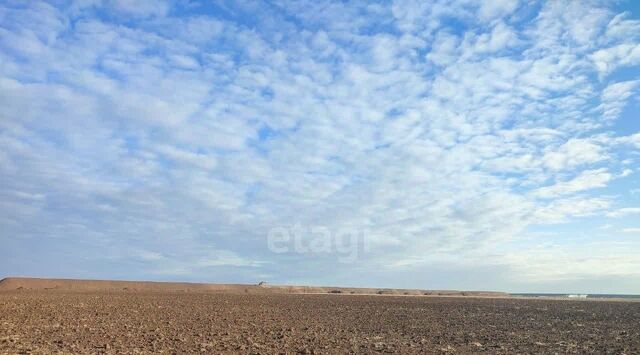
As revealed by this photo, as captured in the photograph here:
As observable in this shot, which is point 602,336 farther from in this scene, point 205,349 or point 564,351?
point 205,349

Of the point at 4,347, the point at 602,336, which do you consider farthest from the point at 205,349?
the point at 602,336

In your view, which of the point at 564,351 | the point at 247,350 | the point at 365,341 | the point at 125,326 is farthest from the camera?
the point at 125,326

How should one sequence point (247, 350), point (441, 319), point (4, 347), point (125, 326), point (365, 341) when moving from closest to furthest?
point (4, 347), point (247, 350), point (365, 341), point (125, 326), point (441, 319)

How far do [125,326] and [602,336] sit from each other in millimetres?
19691

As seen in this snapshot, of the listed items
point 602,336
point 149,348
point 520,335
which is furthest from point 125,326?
point 602,336

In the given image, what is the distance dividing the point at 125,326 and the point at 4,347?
6650mm

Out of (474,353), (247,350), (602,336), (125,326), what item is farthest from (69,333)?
(602,336)

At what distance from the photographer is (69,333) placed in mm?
18609

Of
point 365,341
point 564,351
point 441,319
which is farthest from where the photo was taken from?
point 441,319

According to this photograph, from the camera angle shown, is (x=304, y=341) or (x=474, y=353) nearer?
(x=474, y=353)

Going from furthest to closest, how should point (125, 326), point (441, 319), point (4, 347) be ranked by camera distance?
point (441, 319)
point (125, 326)
point (4, 347)

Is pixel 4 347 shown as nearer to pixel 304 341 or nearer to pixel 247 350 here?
pixel 247 350

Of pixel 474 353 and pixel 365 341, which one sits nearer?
pixel 474 353

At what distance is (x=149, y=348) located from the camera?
1573cm
